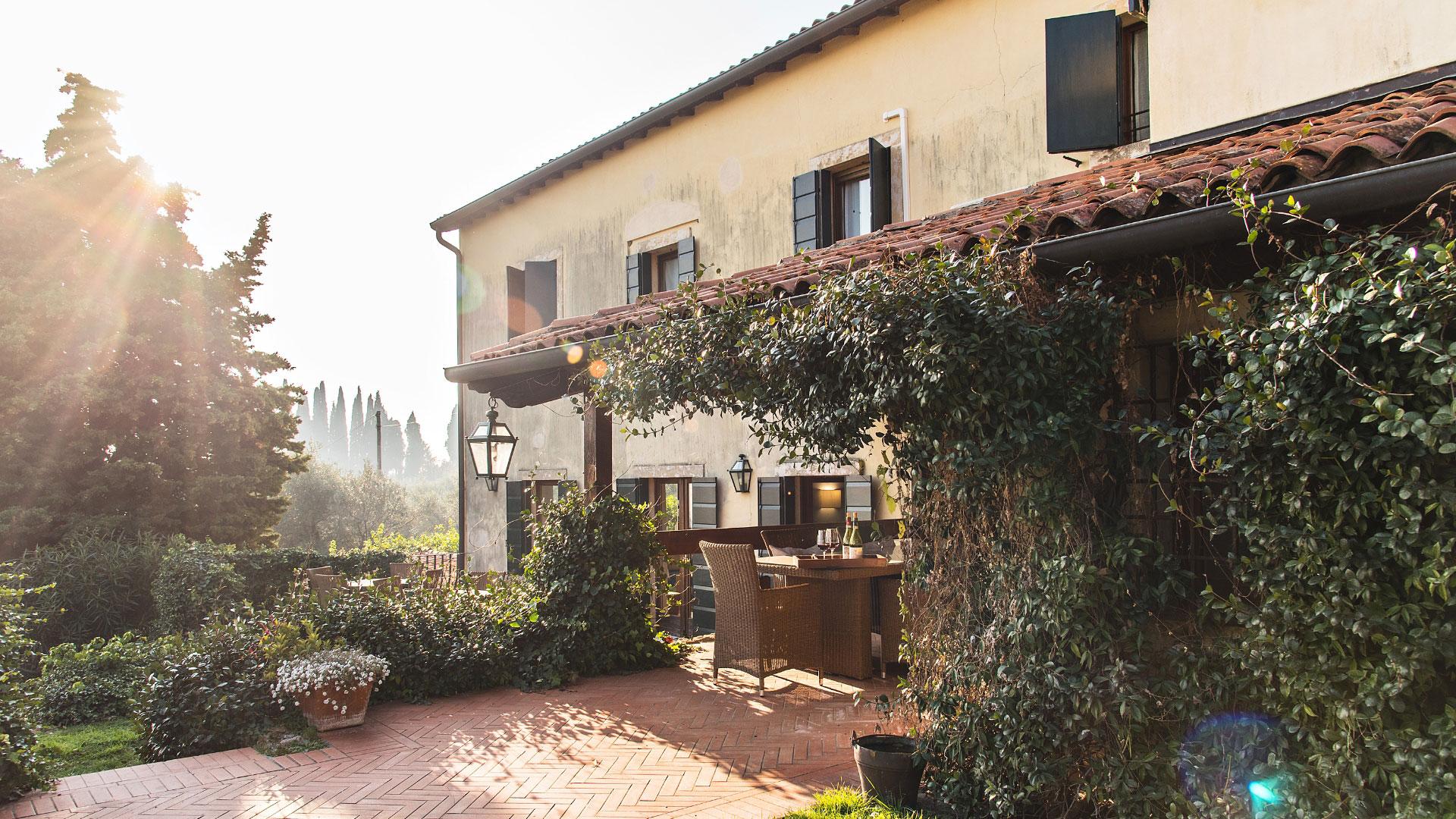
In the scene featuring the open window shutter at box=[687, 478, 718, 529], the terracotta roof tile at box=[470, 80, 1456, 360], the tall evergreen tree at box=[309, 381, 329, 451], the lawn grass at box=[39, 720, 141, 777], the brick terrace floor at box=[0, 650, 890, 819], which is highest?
the tall evergreen tree at box=[309, 381, 329, 451]

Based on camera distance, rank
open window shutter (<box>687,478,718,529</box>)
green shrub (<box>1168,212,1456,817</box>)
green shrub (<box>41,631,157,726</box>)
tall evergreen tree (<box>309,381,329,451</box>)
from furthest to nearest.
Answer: tall evergreen tree (<box>309,381,329,451</box>), open window shutter (<box>687,478,718,529</box>), green shrub (<box>41,631,157,726</box>), green shrub (<box>1168,212,1456,817</box>)

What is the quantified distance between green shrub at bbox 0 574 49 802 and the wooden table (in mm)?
4492

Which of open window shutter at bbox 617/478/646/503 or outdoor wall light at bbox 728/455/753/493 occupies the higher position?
outdoor wall light at bbox 728/455/753/493

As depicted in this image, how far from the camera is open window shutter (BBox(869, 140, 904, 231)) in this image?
9.03 meters

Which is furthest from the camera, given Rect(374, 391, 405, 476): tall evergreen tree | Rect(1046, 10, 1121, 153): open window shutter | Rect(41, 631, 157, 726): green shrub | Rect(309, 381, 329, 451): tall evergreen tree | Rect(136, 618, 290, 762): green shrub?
Rect(374, 391, 405, 476): tall evergreen tree

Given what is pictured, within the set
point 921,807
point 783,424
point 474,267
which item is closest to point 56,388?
point 474,267

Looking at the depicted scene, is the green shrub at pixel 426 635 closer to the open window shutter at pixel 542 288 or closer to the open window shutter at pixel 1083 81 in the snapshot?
the open window shutter at pixel 1083 81

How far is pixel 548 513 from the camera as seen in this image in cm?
749

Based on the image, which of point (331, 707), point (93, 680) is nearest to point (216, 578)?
point (93, 680)

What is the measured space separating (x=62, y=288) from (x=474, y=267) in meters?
6.58

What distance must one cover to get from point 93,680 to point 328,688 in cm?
454

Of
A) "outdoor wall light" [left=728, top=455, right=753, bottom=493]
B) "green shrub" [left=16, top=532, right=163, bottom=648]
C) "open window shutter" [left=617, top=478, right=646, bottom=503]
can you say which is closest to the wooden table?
"outdoor wall light" [left=728, top=455, right=753, bottom=493]

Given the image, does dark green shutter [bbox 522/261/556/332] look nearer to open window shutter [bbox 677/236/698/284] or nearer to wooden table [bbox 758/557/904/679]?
open window shutter [bbox 677/236/698/284]

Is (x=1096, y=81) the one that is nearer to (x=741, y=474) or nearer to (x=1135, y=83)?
(x=1135, y=83)
